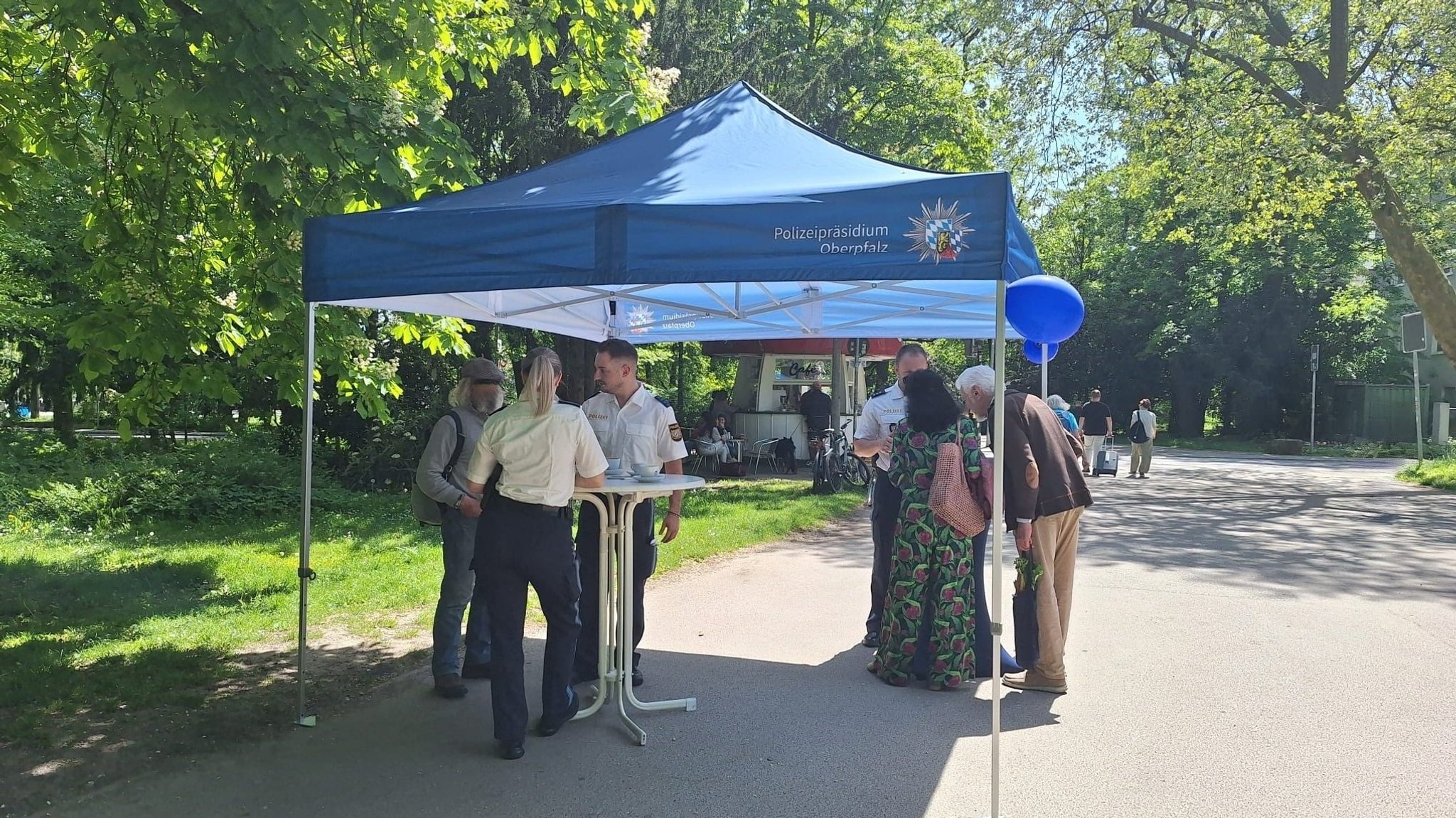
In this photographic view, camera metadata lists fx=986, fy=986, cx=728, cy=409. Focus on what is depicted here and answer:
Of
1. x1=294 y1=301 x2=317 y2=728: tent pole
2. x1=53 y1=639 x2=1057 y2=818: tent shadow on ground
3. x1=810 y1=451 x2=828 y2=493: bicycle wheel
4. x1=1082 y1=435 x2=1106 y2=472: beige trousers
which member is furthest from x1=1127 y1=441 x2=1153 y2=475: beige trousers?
x1=294 y1=301 x2=317 y2=728: tent pole

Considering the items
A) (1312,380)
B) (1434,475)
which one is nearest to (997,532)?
(1434,475)

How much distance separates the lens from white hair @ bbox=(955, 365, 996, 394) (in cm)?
528

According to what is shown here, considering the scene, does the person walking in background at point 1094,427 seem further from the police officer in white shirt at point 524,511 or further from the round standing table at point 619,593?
the police officer in white shirt at point 524,511

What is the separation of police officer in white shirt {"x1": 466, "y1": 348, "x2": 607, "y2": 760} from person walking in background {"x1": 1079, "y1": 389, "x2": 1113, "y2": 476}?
15.8 meters

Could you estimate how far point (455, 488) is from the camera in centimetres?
502

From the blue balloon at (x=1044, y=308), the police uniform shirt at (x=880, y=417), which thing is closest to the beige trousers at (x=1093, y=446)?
the police uniform shirt at (x=880, y=417)

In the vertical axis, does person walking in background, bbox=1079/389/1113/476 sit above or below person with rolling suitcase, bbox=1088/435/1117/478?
above

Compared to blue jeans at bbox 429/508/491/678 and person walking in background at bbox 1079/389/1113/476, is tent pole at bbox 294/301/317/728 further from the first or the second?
person walking in background at bbox 1079/389/1113/476

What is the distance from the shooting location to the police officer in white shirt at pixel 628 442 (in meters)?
5.24

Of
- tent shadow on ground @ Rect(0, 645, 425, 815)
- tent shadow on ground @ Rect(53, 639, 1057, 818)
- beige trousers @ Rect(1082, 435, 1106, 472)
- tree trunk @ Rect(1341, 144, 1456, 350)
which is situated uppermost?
tree trunk @ Rect(1341, 144, 1456, 350)

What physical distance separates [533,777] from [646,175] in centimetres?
286

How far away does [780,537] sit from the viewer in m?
11.1

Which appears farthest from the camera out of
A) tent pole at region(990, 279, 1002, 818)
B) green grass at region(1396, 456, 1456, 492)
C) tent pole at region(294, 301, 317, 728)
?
green grass at region(1396, 456, 1456, 492)

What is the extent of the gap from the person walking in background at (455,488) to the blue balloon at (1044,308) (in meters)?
2.87
